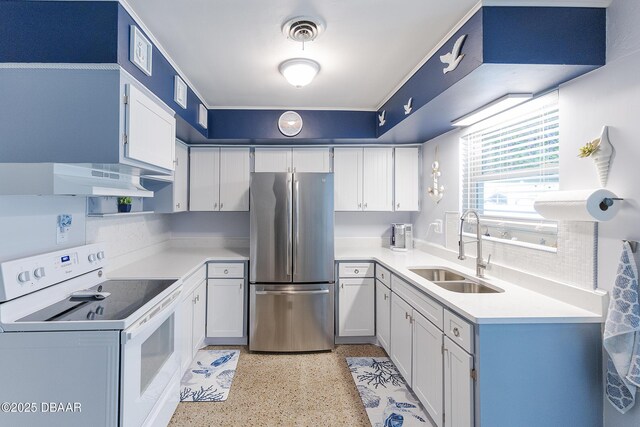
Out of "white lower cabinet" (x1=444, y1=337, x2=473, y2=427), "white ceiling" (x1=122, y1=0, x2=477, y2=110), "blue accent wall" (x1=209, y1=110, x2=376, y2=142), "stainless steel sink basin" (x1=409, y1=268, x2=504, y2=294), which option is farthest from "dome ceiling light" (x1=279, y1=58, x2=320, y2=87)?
"white lower cabinet" (x1=444, y1=337, x2=473, y2=427)

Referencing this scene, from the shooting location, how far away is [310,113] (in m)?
3.28

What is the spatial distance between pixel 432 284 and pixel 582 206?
91cm

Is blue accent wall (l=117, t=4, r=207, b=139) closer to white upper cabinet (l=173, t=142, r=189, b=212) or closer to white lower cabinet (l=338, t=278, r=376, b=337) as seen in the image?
white upper cabinet (l=173, t=142, r=189, b=212)

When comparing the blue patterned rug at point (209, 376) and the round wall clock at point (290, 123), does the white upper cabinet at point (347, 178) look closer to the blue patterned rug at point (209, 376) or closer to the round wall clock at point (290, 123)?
the round wall clock at point (290, 123)

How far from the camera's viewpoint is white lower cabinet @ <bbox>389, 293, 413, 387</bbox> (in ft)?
7.42

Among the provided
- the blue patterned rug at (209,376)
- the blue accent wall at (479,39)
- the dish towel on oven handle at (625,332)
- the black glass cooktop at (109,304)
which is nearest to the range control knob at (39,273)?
the black glass cooktop at (109,304)

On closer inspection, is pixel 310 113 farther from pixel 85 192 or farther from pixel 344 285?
pixel 85 192

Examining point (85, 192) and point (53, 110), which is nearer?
point (85, 192)

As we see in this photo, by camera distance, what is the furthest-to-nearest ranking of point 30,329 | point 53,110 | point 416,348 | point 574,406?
point 416,348 → point 53,110 → point 574,406 → point 30,329

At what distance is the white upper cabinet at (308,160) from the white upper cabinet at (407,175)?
84 centimetres

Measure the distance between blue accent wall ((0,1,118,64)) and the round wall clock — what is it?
5.85 ft

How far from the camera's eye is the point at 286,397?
231cm

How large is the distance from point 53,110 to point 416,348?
99.5 inches

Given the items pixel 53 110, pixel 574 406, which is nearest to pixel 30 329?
pixel 53 110
